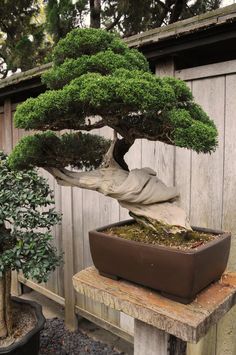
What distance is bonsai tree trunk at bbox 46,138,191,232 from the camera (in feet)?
3.14

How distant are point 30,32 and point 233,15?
5349mm

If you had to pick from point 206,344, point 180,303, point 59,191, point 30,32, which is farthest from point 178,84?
point 30,32

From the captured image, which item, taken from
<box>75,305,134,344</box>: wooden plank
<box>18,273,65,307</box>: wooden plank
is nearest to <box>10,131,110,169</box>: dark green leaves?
<box>75,305,134,344</box>: wooden plank

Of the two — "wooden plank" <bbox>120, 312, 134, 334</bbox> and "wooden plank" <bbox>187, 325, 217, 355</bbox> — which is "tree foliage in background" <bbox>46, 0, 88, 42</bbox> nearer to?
"wooden plank" <bbox>120, 312, 134, 334</bbox>

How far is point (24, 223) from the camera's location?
1679mm

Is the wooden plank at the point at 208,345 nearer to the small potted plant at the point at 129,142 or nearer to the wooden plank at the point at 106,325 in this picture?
the wooden plank at the point at 106,325

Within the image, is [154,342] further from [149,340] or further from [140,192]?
[140,192]

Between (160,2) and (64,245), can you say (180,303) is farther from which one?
(160,2)

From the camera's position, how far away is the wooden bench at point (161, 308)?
763mm

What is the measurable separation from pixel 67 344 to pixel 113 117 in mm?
2016

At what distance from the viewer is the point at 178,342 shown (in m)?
0.94

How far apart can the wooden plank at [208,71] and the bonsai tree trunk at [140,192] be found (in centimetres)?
74

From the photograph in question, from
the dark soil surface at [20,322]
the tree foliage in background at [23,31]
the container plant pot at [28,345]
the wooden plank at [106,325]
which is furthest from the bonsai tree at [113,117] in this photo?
the tree foliage in background at [23,31]

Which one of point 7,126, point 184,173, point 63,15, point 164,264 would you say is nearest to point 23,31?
point 63,15
